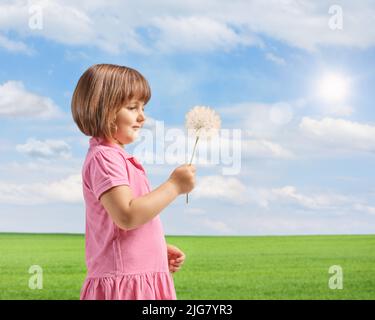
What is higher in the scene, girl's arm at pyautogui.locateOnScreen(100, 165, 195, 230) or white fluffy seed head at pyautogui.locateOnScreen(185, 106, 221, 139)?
white fluffy seed head at pyautogui.locateOnScreen(185, 106, 221, 139)

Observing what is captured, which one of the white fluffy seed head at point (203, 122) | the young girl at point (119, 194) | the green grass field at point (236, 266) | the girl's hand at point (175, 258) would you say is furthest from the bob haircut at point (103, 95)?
the green grass field at point (236, 266)

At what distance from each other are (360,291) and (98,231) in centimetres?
269

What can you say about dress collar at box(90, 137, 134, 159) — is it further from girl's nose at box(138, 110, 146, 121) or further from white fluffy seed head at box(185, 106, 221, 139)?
white fluffy seed head at box(185, 106, 221, 139)

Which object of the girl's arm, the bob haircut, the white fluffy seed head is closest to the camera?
the girl's arm

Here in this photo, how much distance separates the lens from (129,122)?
1.71 metres

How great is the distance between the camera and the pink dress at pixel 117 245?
1.63 meters

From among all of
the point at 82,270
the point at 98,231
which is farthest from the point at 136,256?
the point at 82,270

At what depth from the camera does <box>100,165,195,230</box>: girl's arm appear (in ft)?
5.14

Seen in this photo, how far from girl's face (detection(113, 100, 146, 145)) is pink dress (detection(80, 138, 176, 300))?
4 centimetres

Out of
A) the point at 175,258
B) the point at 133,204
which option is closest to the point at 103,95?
the point at 133,204

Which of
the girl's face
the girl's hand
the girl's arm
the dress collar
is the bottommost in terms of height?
the girl's hand

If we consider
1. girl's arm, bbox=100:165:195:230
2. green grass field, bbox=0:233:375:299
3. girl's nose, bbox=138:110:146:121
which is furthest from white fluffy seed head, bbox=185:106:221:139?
green grass field, bbox=0:233:375:299

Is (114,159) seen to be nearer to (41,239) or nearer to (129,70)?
(129,70)
